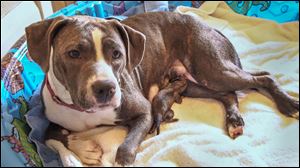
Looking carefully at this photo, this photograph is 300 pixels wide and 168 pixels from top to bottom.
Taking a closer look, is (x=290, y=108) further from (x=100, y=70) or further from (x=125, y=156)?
(x=100, y=70)

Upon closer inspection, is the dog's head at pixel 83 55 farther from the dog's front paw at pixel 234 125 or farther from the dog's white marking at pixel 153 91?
the dog's front paw at pixel 234 125

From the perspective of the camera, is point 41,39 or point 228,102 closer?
point 41,39

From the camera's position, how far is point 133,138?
1.73 metres

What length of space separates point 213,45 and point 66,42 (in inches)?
33.3

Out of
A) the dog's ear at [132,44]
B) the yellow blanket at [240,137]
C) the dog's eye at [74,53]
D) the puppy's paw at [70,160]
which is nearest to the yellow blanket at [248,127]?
the yellow blanket at [240,137]

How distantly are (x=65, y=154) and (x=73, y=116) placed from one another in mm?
187

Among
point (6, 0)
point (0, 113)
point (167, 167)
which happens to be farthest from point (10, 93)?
point (167, 167)

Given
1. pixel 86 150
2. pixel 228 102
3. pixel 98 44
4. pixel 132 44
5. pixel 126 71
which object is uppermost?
pixel 98 44

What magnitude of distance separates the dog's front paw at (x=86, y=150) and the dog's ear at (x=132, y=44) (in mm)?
351

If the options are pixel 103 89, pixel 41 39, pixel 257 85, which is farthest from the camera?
pixel 257 85

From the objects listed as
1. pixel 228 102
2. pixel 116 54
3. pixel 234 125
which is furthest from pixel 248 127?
pixel 116 54

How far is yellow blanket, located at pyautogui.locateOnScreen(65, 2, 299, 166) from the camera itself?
167 centimetres

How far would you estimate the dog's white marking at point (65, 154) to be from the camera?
1606 millimetres

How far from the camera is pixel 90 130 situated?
1.86 metres
